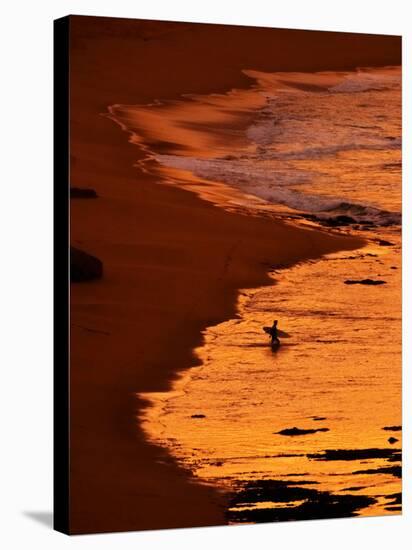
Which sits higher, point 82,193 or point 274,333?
point 82,193

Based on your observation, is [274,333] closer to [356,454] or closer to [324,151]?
[356,454]

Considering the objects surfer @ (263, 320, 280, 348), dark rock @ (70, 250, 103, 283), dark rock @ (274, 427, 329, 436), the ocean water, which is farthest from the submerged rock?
dark rock @ (274, 427, 329, 436)

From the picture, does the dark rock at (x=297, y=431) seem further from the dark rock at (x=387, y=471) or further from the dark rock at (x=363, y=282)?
the dark rock at (x=363, y=282)

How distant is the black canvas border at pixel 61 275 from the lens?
24.8 feet

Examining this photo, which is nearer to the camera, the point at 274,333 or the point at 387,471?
the point at 274,333

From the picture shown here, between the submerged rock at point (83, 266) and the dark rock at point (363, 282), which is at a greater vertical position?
the submerged rock at point (83, 266)

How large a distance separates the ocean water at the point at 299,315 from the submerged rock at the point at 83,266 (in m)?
0.50

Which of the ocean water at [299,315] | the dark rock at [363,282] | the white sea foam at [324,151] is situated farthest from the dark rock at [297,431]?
the white sea foam at [324,151]

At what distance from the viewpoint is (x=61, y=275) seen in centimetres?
761

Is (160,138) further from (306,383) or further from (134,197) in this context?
(306,383)

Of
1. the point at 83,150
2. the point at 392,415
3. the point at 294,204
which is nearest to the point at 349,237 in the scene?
the point at 294,204

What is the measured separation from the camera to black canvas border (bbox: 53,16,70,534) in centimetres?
755

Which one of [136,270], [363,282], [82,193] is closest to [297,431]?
[363,282]

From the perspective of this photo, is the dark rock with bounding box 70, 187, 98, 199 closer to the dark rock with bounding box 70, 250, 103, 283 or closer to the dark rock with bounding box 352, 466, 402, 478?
the dark rock with bounding box 70, 250, 103, 283
